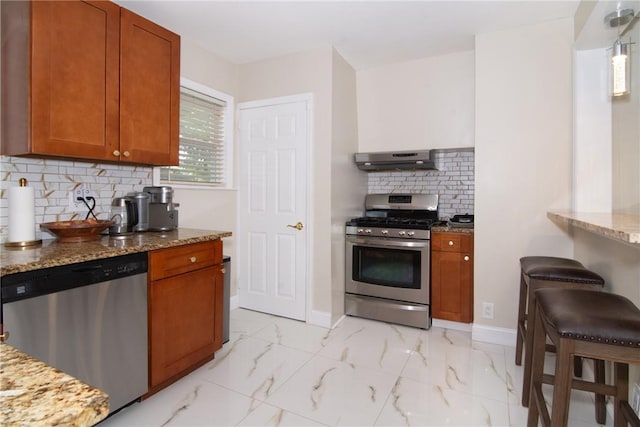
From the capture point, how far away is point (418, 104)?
3.36m

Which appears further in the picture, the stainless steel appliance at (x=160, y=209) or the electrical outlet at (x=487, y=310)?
the electrical outlet at (x=487, y=310)

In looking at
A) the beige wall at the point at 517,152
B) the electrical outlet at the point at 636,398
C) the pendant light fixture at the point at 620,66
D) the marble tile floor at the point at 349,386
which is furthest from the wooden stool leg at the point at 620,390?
the pendant light fixture at the point at 620,66

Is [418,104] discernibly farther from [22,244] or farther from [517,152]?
[22,244]

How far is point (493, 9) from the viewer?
2441 millimetres

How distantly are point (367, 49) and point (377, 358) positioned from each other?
2.67 m

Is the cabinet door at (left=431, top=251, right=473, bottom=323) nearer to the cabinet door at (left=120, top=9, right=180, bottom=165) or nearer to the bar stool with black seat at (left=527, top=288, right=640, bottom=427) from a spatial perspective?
the bar stool with black seat at (left=527, top=288, right=640, bottom=427)

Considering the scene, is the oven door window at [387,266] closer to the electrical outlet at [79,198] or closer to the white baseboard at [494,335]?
the white baseboard at [494,335]

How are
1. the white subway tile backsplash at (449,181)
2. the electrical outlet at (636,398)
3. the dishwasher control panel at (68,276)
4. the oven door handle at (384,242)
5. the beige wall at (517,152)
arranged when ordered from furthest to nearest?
the white subway tile backsplash at (449,181), the oven door handle at (384,242), the beige wall at (517,152), the electrical outlet at (636,398), the dishwasher control panel at (68,276)

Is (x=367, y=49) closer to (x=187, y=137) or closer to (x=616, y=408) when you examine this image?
(x=187, y=137)

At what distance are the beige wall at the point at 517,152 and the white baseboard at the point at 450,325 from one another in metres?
0.19

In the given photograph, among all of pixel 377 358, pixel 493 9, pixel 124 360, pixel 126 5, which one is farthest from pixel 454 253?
pixel 126 5

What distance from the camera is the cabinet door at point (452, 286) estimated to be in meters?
2.93

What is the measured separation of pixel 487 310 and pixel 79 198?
317cm

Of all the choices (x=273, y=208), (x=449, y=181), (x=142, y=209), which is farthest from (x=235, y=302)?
(x=449, y=181)
